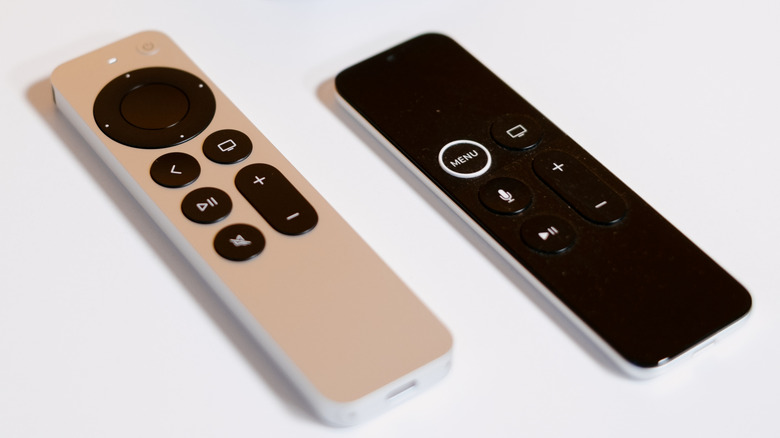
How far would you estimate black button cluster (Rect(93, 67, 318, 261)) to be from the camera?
0.44 metres

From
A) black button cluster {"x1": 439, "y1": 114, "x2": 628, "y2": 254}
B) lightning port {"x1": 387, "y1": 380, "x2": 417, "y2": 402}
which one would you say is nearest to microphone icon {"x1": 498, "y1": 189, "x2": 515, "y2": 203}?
black button cluster {"x1": 439, "y1": 114, "x2": 628, "y2": 254}

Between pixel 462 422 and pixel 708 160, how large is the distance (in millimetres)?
199

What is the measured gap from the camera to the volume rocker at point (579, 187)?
0.45 metres

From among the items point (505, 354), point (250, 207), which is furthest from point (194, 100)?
point (505, 354)

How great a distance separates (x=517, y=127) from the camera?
487mm

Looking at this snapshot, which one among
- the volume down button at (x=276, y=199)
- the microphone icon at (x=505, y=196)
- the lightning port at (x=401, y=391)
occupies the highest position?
the volume down button at (x=276, y=199)

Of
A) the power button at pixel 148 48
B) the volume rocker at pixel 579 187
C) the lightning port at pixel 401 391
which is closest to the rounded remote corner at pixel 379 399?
the lightning port at pixel 401 391

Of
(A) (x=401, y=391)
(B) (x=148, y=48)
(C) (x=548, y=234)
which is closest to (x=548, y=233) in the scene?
(C) (x=548, y=234)

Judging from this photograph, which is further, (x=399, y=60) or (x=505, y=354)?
(x=399, y=60)

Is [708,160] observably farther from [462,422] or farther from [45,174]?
[45,174]

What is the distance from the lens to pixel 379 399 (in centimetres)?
39

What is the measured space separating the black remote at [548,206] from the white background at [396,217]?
0.5 inches

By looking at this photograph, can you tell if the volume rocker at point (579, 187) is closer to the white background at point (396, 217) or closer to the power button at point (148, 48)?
the white background at point (396, 217)

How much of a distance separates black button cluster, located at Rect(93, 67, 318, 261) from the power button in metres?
0.01
